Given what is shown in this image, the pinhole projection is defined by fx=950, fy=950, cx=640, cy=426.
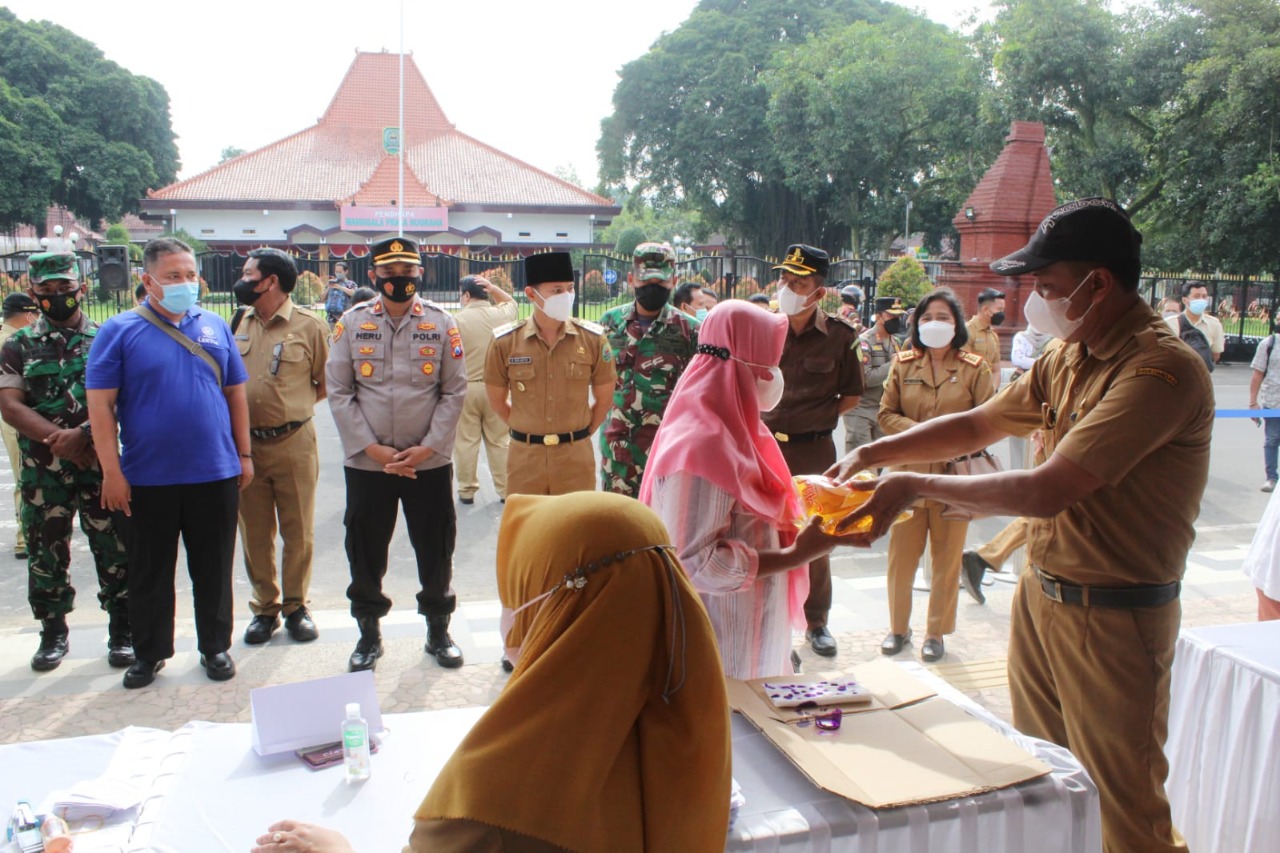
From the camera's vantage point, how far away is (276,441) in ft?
15.9

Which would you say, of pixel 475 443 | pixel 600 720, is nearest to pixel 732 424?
pixel 600 720

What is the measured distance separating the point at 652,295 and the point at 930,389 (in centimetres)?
158

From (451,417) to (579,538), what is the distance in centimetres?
320

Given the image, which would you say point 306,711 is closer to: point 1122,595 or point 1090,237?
point 1122,595

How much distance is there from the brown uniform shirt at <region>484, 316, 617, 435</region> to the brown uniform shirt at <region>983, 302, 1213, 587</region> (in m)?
2.75

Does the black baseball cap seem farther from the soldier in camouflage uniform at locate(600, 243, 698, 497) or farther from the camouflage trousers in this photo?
the camouflage trousers

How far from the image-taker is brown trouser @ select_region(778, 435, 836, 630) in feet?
16.1

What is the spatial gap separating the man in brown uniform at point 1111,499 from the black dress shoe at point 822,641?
2.29 meters

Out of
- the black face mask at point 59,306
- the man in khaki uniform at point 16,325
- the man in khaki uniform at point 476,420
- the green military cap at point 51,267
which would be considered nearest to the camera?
the green military cap at point 51,267

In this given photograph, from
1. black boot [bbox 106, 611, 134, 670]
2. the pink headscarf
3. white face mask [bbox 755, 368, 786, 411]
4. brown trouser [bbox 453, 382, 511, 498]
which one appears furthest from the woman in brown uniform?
brown trouser [bbox 453, 382, 511, 498]

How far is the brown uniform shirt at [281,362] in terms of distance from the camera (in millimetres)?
4824

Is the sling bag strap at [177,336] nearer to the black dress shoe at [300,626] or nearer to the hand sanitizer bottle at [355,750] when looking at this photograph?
the black dress shoe at [300,626]

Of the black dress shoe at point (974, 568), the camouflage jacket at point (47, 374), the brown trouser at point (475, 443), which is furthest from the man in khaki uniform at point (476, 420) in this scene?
the black dress shoe at point (974, 568)

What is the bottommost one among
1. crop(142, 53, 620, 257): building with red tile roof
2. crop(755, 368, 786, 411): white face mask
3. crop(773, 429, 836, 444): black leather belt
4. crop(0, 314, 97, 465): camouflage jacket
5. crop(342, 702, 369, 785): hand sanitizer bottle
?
crop(342, 702, 369, 785): hand sanitizer bottle
